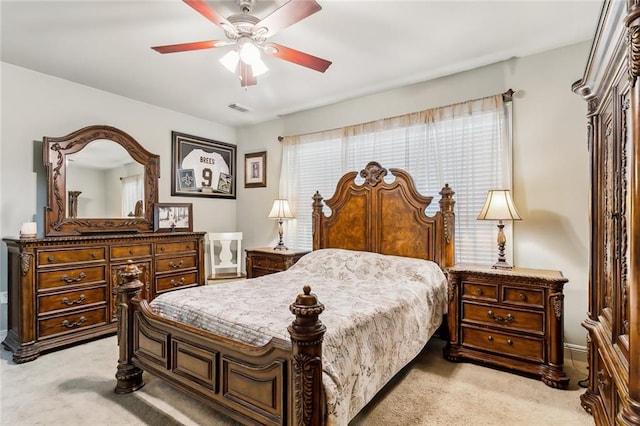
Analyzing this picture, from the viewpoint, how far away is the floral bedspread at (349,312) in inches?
65.1

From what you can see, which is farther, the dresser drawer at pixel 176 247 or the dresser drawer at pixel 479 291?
the dresser drawer at pixel 176 247

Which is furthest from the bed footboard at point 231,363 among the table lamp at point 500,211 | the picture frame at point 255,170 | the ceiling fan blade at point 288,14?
the picture frame at point 255,170

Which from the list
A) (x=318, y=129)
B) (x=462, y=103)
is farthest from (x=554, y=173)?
(x=318, y=129)

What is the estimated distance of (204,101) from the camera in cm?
424

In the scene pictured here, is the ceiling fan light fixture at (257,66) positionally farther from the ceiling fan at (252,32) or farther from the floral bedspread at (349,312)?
the floral bedspread at (349,312)

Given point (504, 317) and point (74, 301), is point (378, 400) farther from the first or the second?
point (74, 301)

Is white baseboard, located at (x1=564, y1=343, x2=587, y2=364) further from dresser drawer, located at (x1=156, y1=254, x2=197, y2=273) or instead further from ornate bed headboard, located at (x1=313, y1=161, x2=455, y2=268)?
dresser drawer, located at (x1=156, y1=254, x2=197, y2=273)

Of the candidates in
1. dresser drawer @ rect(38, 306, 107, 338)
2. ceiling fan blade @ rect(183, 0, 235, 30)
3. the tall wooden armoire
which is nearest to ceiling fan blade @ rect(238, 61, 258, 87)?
ceiling fan blade @ rect(183, 0, 235, 30)

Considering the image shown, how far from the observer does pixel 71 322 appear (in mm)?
3201

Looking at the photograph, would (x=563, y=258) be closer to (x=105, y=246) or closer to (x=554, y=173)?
(x=554, y=173)

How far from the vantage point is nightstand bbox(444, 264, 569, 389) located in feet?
7.97

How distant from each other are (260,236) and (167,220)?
140 centimetres

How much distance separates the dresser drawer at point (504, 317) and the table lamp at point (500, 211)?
38 centimetres

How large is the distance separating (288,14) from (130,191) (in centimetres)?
316
